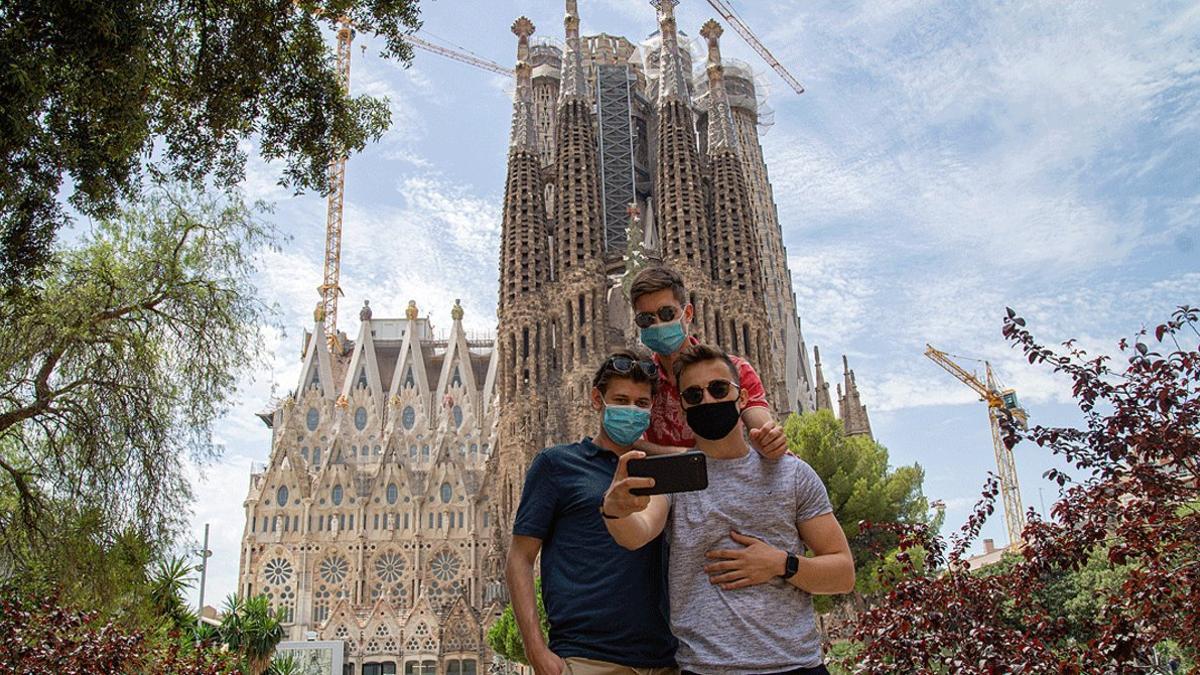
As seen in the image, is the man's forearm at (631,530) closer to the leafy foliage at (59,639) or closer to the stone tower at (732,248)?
the leafy foliage at (59,639)

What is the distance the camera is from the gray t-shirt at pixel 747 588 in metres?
3.44

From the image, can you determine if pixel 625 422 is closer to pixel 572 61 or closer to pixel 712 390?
pixel 712 390

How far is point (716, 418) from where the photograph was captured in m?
3.69

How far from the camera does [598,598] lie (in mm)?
3646

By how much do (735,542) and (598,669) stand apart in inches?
25.7

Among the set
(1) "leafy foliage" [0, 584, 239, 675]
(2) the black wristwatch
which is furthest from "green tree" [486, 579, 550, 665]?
(2) the black wristwatch

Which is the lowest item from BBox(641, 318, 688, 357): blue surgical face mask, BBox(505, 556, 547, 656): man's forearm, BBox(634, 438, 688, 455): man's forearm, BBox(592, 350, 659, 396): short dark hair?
BBox(505, 556, 547, 656): man's forearm

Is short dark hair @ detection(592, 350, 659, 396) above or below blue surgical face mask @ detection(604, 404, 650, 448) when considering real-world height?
above

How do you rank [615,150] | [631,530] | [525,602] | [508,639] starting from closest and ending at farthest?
1. [631,530]
2. [525,602]
3. [508,639]
4. [615,150]

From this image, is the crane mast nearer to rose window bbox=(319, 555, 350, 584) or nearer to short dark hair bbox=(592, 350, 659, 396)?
rose window bbox=(319, 555, 350, 584)

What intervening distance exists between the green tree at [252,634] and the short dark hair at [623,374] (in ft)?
85.4

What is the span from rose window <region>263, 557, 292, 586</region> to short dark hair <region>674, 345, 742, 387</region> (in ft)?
169

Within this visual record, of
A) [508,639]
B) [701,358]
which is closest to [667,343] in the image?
[701,358]

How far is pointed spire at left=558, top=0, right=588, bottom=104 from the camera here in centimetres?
4469
